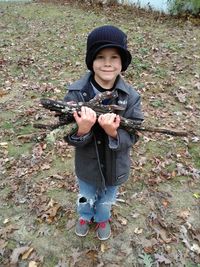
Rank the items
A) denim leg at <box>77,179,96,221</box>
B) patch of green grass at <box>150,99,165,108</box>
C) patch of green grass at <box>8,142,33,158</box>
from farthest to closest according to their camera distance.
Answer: patch of green grass at <box>150,99,165,108</box>
patch of green grass at <box>8,142,33,158</box>
denim leg at <box>77,179,96,221</box>

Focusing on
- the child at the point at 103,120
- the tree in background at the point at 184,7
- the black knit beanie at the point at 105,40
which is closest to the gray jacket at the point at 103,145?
the child at the point at 103,120

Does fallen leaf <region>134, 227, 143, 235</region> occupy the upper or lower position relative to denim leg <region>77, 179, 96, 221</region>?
lower

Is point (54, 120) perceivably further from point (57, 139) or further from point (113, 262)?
point (113, 262)

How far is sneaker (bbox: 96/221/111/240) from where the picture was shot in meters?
3.94

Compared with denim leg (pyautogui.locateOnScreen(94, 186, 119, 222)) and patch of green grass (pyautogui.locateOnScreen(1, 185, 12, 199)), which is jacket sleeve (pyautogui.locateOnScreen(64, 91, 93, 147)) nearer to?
denim leg (pyautogui.locateOnScreen(94, 186, 119, 222))

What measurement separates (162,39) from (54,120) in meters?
5.71

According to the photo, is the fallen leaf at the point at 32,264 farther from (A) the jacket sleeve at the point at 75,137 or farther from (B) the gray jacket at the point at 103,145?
(A) the jacket sleeve at the point at 75,137

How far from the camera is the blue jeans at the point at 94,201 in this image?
3398mm

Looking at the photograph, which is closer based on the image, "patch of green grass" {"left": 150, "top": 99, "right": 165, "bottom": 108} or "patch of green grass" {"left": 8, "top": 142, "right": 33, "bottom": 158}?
"patch of green grass" {"left": 8, "top": 142, "right": 33, "bottom": 158}

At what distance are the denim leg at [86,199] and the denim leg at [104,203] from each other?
0.06 metres

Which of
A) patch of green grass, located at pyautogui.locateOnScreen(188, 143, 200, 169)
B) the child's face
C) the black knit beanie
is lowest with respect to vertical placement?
patch of green grass, located at pyautogui.locateOnScreen(188, 143, 200, 169)

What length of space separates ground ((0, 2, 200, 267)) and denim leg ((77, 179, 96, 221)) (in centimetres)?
43

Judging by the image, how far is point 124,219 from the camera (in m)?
4.29

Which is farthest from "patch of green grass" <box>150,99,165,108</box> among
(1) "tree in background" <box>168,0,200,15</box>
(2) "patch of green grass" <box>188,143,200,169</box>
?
(1) "tree in background" <box>168,0,200,15</box>
